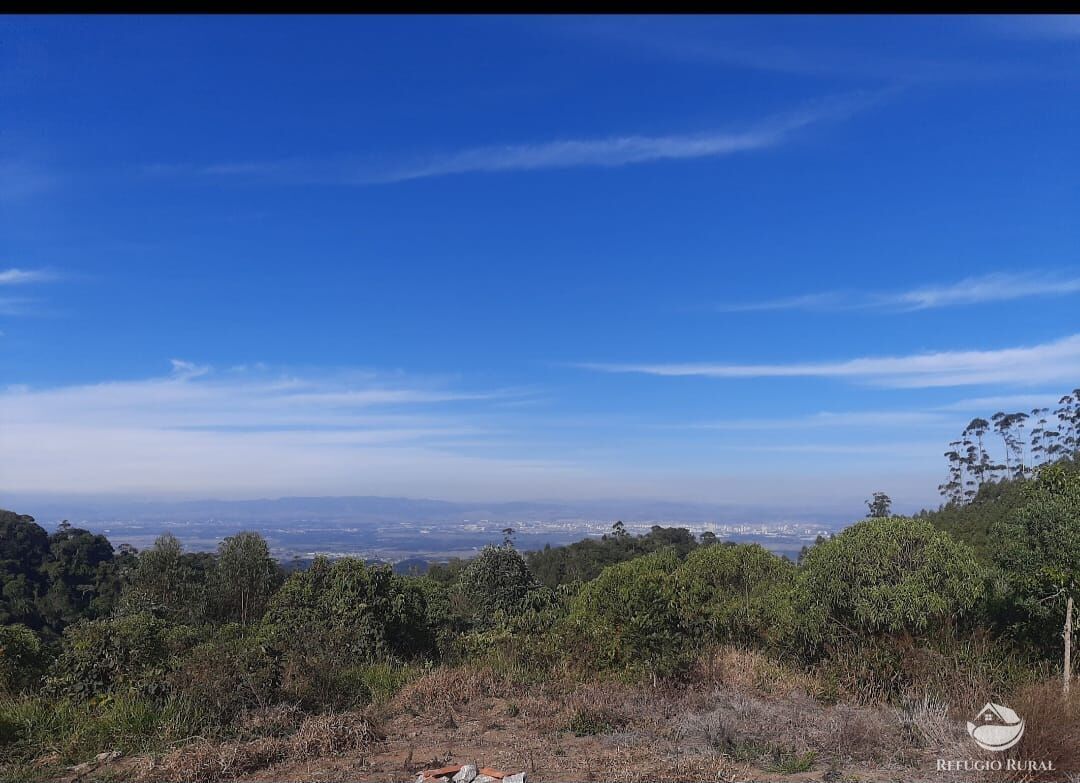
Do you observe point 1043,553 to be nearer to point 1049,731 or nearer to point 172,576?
point 1049,731

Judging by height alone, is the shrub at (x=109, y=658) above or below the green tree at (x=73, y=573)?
above

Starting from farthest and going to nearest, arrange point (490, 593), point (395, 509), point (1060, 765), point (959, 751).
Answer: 1. point (395, 509)
2. point (490, 593)
3. point (959, 751)
4. point (1060, 765)

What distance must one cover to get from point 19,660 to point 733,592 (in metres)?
11.4

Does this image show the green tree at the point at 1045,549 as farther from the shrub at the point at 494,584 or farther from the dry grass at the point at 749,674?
the shrub at the point at 494,584

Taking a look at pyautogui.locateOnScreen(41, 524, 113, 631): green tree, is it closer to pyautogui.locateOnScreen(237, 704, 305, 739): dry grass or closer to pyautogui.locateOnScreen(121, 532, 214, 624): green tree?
pyautogui.locateOnScreen(121, 532, 214, 624): green tree

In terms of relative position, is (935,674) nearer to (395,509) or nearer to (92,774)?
(92,774)

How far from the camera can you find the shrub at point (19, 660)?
7027 mm

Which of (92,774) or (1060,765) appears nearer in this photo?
(1060,765)

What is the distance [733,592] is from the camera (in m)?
13.9

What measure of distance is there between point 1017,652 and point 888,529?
6.21 feet


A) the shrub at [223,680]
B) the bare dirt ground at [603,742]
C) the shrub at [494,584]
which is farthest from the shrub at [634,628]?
the shrub at [494,584]

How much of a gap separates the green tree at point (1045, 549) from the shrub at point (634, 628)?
3.58 metres

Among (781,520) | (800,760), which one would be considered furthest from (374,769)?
(781,520)

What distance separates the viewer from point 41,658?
7.74 metres
